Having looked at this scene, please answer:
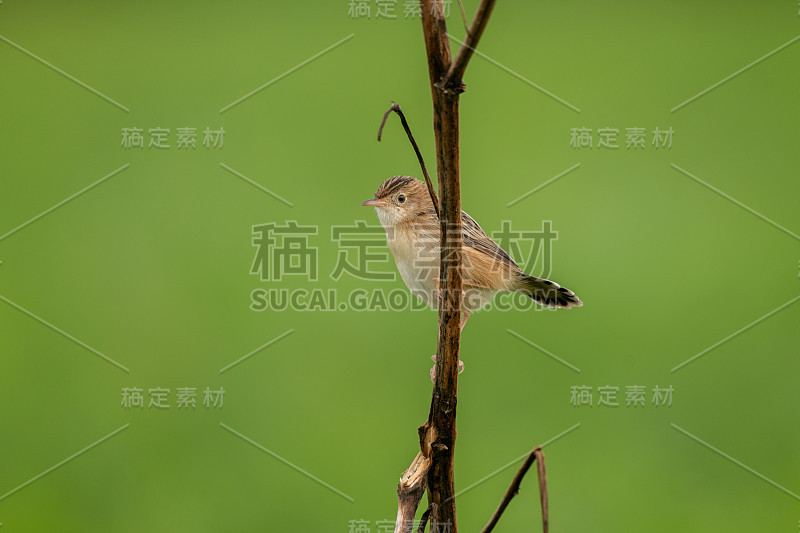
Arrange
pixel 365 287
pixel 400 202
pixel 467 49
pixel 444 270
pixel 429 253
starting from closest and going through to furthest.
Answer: pixel 467 49 → pixel 444 270 → pixel 429 253 → pixel 400 202 → pixel 365 287

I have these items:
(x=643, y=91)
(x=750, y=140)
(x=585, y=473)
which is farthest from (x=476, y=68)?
(x=585, y=473)

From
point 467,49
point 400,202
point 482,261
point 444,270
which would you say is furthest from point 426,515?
point 400,202

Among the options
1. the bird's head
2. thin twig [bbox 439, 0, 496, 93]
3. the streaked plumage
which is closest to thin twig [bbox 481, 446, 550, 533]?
thin twig [bbox 439, 0, 496, 93]

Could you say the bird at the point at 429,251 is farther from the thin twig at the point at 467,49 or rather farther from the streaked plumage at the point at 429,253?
the thin twig at the point at 467,49

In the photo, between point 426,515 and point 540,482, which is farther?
point 426,515

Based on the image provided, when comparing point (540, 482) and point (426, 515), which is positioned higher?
point (540, 482)

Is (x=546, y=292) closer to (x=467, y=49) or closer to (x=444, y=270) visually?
→ (x=444, y=270)
